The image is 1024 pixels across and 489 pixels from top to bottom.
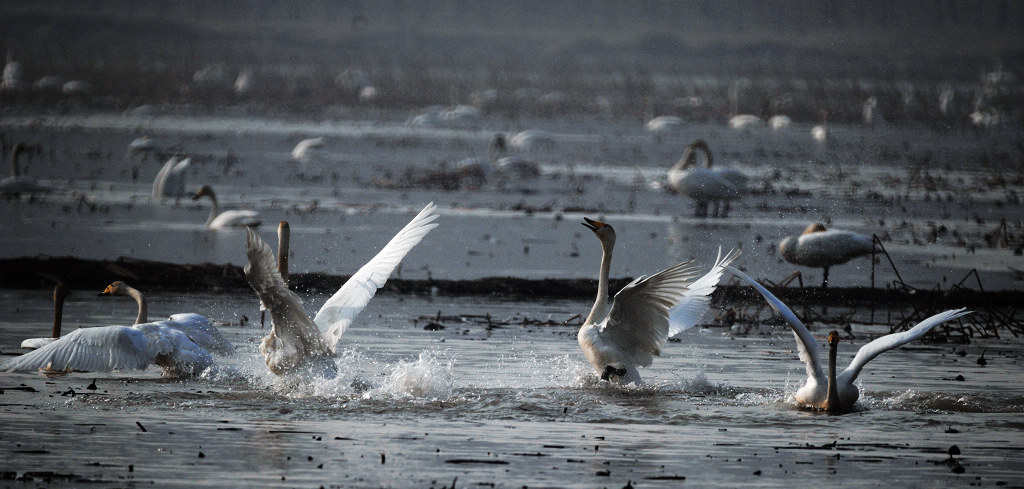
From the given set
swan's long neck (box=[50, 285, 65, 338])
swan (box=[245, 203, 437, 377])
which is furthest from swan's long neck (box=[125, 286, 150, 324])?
swan (box=[245, 203, 437, 377])

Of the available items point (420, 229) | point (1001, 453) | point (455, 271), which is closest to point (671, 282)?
point (420, 229)

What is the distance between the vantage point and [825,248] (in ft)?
44.4

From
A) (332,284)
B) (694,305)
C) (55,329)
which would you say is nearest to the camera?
(55,329)

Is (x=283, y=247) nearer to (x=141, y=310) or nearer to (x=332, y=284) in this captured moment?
(x=141, y=310)

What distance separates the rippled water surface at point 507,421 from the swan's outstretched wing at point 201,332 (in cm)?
20

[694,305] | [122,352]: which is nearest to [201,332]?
[122,352]

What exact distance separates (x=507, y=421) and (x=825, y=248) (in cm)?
616

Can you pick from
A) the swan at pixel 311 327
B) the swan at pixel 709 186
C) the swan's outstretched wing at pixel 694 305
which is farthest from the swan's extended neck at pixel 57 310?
the swan at pixel 709 186

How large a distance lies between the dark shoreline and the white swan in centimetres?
363

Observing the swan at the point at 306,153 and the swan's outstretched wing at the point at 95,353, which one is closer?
the swan's outstretched wing at the point at 95,353

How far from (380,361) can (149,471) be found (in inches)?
131

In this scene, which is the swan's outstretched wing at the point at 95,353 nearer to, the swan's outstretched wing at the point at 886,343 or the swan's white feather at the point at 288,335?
the swan's white feather at the point at 288,335

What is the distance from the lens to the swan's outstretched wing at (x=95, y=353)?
882 cm

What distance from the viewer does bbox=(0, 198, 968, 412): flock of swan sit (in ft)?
28.3
